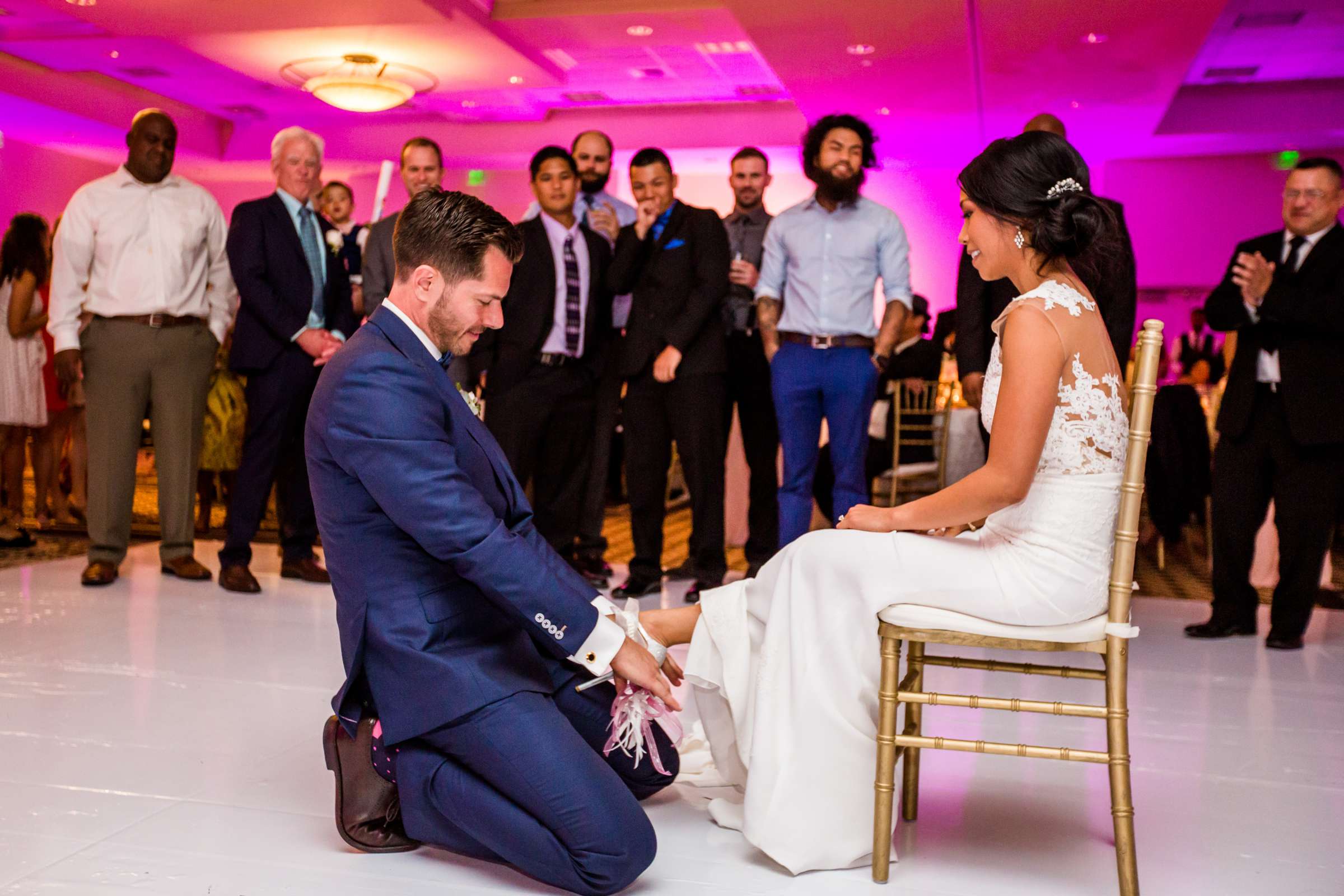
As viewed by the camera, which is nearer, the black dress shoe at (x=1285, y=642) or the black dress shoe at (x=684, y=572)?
the black dress shoe at (x=1285, y=642)

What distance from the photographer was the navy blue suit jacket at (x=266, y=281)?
4.70m

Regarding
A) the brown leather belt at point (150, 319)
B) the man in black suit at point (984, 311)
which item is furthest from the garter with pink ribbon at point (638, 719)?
the brown leather belt at point (150, 319)

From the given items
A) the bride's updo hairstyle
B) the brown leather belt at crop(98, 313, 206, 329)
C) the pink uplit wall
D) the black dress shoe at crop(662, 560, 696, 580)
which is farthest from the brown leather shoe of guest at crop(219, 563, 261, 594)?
the pink uplit wall

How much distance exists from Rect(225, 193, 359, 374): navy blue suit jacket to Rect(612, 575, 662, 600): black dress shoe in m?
1.60

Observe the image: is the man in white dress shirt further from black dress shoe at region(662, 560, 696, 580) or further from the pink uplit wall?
the pink uplit wall

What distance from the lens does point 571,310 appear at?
471cm

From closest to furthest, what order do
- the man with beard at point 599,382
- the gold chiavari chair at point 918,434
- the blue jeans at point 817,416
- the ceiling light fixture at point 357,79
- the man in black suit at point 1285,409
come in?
the man in black suit at point 1285,409 → the blue jeans at point 817,416 → the man with beard at point 599,382 → the gold chiavari chair at point 918,434 → the ceiling light fixture at point 357,79

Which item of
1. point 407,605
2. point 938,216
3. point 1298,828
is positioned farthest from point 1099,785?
point 938,216

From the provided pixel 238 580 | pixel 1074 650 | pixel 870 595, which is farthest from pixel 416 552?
pixel 238 580

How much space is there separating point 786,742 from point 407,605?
0.68 metres

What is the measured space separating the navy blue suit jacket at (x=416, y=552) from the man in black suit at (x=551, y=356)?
2.54 meters

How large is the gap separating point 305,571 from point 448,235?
323 cm

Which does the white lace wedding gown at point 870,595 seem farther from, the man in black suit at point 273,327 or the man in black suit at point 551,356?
the man in black suit at point 273,327

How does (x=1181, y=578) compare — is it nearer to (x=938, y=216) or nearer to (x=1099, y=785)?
(x=1099, y=785)
